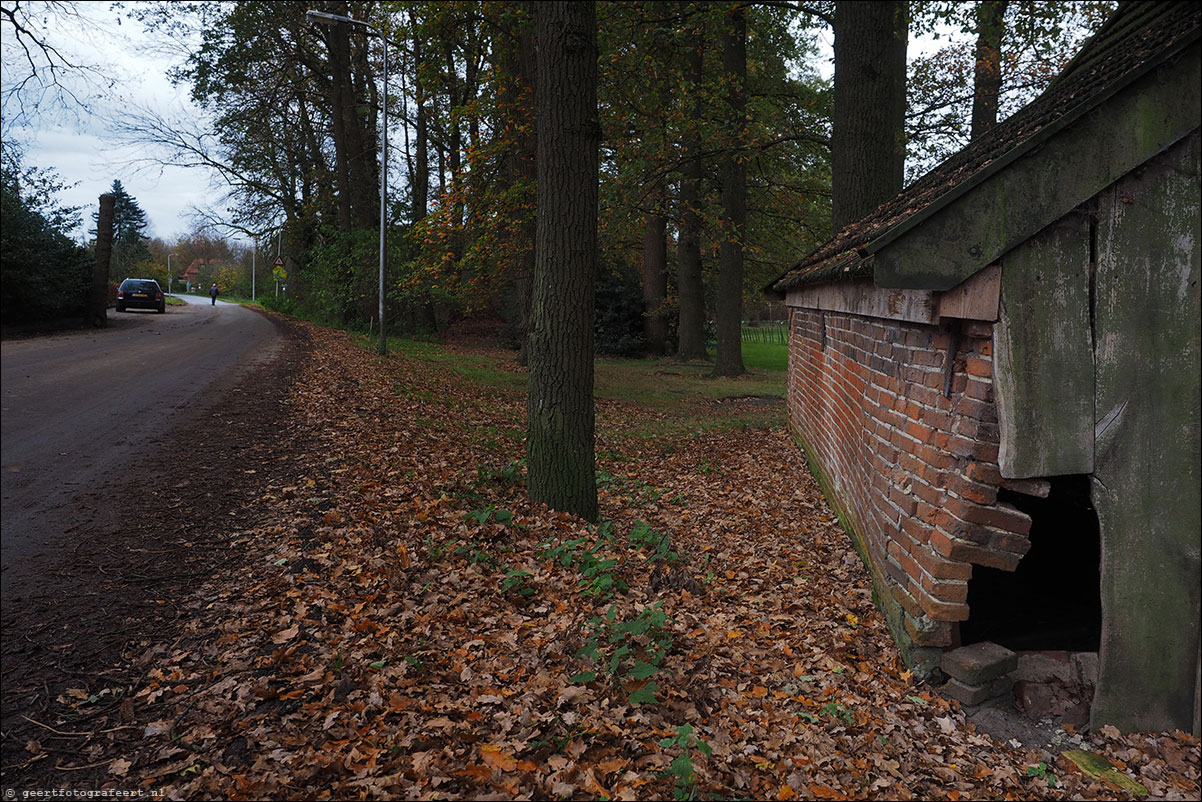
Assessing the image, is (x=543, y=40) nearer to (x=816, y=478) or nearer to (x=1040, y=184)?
(x=1040, y=184)

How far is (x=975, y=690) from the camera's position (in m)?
3.91

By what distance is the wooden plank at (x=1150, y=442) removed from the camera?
11.7 ft

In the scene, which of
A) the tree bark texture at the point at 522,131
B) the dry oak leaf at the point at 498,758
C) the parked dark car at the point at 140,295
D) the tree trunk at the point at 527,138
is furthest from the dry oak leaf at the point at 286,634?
the tree bark texture at the point at 522,131

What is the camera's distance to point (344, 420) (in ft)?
30.0

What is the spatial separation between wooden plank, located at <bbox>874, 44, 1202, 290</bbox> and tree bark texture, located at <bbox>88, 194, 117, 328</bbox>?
11.1 ft

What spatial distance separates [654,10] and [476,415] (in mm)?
7475

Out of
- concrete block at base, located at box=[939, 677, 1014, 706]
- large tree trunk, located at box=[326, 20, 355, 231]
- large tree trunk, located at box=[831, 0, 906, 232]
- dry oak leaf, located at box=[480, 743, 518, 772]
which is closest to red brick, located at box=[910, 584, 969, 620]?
concrete block at base, located at box=[939, 677, 1014, 706]

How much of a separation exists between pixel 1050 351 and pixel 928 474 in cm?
91

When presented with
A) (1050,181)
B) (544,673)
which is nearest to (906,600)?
(544,673)

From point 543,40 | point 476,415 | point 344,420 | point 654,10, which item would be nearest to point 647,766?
point 543,40

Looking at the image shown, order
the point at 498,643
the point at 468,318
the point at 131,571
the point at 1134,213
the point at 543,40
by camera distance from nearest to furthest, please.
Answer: the point at 1134,213 < the point at 498,643 < the point at 131,571 < the point at 543,40 < the point at 468,318

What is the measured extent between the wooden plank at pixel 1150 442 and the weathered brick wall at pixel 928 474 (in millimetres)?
495

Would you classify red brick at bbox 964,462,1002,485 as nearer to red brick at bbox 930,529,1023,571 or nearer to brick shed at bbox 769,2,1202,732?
brick shed at bbox 769,2,1202,732

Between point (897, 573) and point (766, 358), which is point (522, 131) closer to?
point (897, 573)
